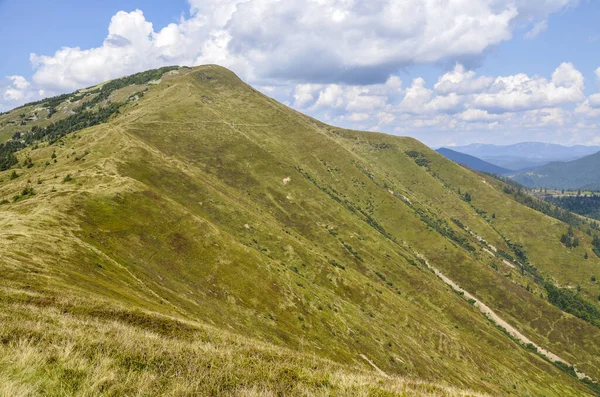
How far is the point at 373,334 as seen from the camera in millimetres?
111125

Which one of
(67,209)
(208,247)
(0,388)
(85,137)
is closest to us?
(0,388)

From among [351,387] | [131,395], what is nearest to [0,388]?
[131,395]

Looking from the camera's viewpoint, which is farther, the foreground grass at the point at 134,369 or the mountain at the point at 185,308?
the mountain at the point at 185,308

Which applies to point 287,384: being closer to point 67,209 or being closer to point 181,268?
point 181,268

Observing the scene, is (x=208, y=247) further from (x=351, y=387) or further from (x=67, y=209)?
(x=351, y=387)

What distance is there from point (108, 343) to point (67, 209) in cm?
8432

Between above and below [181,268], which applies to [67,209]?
above

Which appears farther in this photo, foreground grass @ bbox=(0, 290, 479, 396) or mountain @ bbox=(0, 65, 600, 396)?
mountain @ bbox=(0, 65, 600, 396)

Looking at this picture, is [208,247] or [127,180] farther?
[127,180]

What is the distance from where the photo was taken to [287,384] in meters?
11.2

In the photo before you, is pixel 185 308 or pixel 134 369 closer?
pixel 134 369

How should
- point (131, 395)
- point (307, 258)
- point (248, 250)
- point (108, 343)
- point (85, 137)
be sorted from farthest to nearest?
point (85, 137), point (307, 258), point (248, 250), point (108, 343), point (131, 395)

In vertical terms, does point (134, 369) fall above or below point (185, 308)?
above

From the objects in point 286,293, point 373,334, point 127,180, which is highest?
point 127,180
